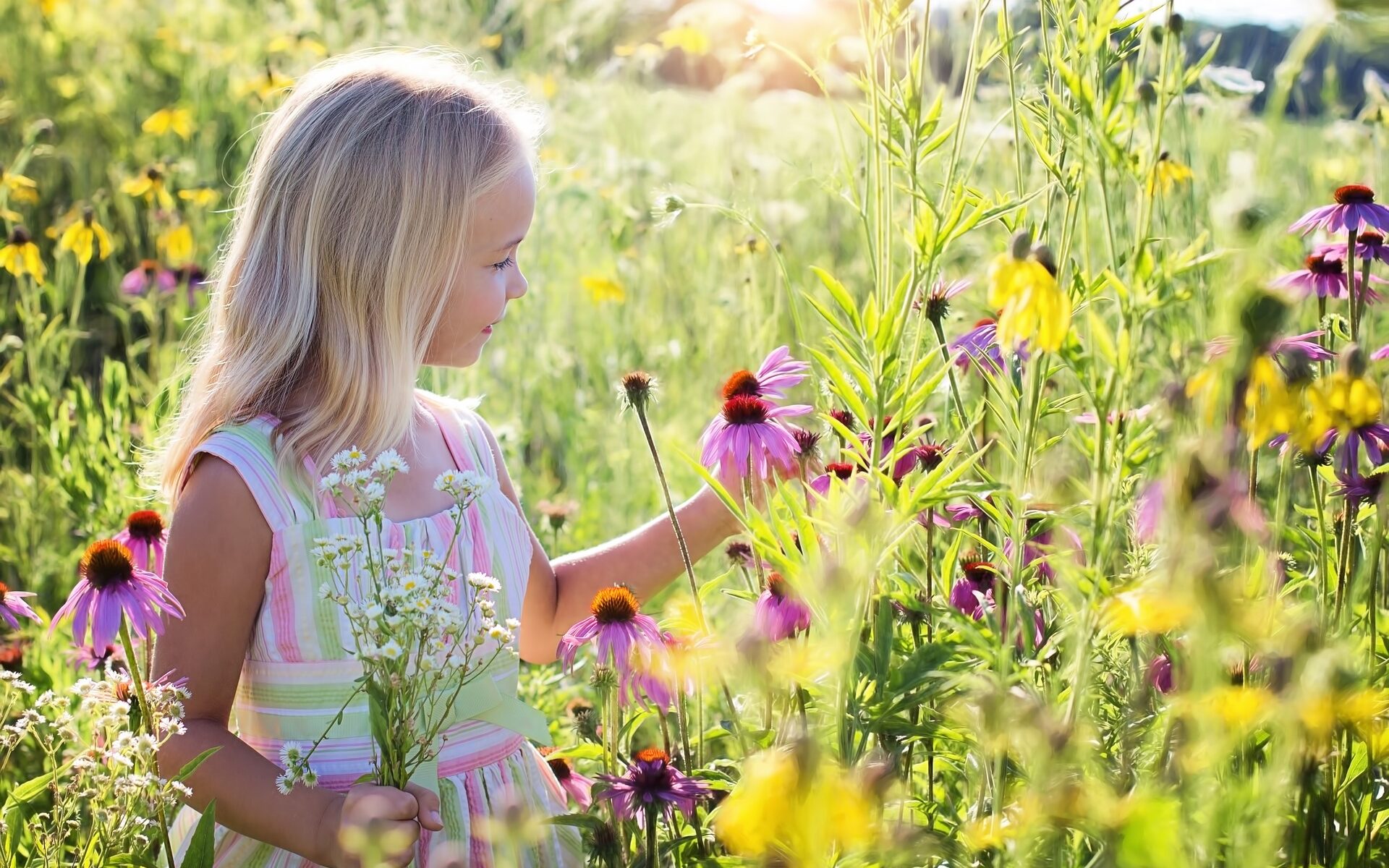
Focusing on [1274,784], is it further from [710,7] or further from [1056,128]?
[710,7]

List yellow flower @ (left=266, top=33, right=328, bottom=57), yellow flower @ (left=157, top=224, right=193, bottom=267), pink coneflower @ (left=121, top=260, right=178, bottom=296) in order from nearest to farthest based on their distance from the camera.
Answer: pink coneflower @ (left=121, top=260, right=178, bottom=296) → yellow flower @ (left=157, top=224, right=193, bottom=267) → yellow flower @ (left=266, top=33, right=328, bottom=57)

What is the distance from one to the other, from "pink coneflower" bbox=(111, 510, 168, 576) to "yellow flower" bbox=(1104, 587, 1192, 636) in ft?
3.55

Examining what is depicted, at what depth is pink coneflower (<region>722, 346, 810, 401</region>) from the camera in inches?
48.7

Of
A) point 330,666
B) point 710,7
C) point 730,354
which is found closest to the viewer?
point 330,666

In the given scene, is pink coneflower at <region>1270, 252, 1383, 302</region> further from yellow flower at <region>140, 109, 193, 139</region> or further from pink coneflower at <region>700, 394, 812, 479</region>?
yellow flower at <region>140, 109, 193, 139</region>

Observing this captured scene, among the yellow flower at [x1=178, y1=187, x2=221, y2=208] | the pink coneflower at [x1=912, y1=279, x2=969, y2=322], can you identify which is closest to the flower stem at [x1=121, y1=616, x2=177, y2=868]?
the pink coneflower at [x1=912, y1=279, x2=969, y2=322]

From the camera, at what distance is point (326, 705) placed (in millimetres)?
1331

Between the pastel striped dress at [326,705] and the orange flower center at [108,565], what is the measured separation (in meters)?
0.15

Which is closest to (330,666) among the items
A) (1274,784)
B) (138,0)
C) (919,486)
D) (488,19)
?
(919,486)

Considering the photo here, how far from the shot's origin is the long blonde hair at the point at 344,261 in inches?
54.2

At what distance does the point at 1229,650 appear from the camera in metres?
0.94

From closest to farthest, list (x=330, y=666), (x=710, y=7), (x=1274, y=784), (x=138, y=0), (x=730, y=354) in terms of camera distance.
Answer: (x=1274, y=784), (x=330, y=666), (x=730, y=354), (x=710, y=7), (x=138, y=0)

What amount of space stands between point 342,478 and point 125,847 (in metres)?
0.38

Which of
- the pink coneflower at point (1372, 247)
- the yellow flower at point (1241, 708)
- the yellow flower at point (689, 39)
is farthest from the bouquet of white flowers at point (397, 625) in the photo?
the yellow flower at point (689, 39)
